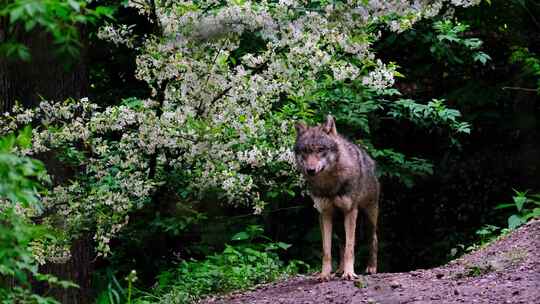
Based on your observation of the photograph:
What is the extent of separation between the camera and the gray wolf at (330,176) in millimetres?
7812

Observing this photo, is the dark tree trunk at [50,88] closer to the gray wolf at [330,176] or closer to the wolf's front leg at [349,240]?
the gray wolf at [330,176]

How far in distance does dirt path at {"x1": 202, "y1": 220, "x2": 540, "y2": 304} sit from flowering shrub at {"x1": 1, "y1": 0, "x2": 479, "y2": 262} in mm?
917

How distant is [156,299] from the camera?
905cm

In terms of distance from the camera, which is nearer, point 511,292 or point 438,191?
point 511,292

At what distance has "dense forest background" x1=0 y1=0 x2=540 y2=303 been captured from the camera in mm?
7340

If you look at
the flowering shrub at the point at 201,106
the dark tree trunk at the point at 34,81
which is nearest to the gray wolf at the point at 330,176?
the flowering shrub at the point at 201,106

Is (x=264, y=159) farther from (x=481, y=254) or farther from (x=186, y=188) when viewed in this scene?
(x=481, y=254)

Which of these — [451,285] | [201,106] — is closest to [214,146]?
[201,106]

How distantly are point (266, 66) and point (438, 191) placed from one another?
617 centimetres

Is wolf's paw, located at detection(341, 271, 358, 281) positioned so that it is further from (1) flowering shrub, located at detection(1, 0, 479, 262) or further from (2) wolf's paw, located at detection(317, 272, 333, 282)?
(1) flowering shrub, located at detection(1, 0, 479, 262)

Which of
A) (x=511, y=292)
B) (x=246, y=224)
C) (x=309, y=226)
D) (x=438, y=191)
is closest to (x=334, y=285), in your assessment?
(x=511, y=292)

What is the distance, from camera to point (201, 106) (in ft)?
25.3

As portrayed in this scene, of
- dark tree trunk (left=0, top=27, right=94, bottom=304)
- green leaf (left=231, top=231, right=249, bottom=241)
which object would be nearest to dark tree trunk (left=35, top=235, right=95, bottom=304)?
dark tree trunk (left=0, top=27, right=94, bottom=304)

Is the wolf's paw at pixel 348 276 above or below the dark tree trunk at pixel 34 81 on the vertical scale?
below
